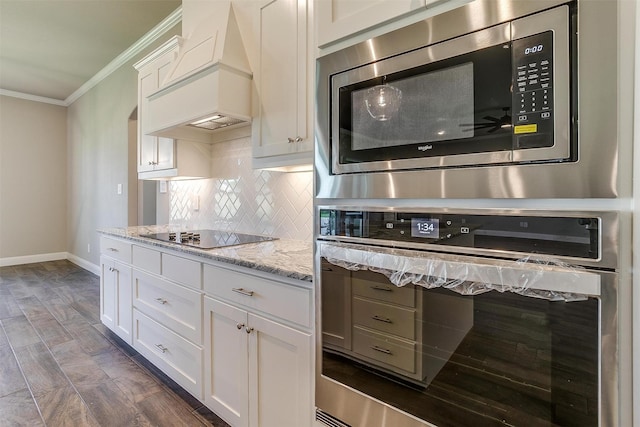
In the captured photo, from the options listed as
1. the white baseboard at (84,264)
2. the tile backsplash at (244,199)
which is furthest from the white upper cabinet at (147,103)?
the white baseboard at (84,264)

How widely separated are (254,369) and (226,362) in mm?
218

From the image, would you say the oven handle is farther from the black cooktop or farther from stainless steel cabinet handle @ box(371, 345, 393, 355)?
the black cooktop

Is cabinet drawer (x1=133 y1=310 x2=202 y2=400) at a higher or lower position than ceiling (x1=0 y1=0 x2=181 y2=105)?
lower

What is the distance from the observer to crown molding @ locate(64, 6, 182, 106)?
9.71ft

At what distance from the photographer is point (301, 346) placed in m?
1.17

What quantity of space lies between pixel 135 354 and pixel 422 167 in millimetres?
2528

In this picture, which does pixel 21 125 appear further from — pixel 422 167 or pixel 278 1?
pixel 422 167

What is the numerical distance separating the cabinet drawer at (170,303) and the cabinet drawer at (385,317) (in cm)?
99

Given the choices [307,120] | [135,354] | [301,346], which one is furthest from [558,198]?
[135,354]

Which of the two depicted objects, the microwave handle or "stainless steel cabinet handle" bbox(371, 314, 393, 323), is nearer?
the microwave handle

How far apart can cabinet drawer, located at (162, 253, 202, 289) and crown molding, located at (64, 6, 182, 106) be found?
2.32 metres

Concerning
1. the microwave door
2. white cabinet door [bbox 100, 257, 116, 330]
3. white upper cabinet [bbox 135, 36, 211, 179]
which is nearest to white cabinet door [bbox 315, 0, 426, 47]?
the microwave door

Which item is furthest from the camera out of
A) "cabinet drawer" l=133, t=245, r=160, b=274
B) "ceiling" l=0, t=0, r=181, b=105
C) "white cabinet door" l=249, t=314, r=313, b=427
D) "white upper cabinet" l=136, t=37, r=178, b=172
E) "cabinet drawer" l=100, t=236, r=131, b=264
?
"ceiling" l=0, t=0, r=181, b=105

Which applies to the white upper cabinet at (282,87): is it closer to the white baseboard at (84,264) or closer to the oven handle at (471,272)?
the oven handle at (471,272)
